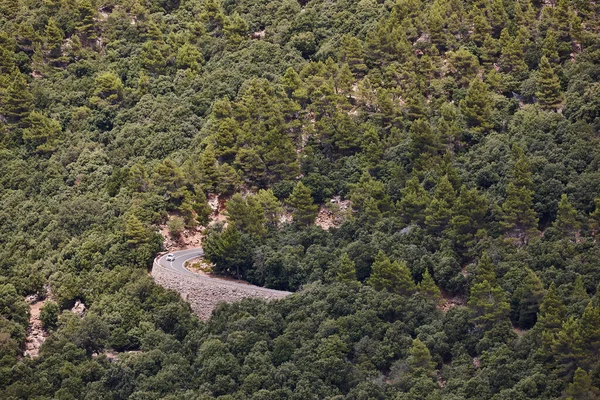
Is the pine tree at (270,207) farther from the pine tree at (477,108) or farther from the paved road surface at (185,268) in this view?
the pine tree at (477,108)

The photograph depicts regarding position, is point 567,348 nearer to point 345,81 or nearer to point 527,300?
point 527,300

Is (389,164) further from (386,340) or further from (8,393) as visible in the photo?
(8,393)

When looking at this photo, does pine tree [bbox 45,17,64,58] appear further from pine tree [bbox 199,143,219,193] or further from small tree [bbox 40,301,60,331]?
small tree [bbox 40,301,60,331]

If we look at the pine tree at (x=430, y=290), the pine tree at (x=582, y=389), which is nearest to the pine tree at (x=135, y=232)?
the pine tree at (x=430, y=290)

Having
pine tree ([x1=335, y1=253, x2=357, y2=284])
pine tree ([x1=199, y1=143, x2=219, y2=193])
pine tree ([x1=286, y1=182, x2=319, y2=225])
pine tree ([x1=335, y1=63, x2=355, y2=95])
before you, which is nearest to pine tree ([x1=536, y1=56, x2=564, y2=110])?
pine tree ([x1=335, y1=63, x2=355, y2=95])

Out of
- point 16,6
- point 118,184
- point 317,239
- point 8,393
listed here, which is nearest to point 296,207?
point 317,239

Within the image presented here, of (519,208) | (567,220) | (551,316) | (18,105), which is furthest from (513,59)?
(18,105)
